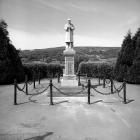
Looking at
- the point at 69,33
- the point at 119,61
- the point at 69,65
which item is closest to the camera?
the point at 69,65

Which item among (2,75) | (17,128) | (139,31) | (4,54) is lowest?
(17,128)

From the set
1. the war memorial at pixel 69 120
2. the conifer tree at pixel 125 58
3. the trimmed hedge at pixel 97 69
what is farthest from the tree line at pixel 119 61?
the war memorial at pixel 69 120

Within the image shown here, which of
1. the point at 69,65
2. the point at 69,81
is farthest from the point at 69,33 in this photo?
the point at 69,81

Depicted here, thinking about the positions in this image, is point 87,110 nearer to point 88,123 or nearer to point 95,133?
point 88,123

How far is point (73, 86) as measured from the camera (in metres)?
13.0

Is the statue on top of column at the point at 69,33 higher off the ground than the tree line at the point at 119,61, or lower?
higher

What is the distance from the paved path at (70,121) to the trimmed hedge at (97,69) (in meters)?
12.7

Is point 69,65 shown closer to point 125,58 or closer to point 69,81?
point 69,81

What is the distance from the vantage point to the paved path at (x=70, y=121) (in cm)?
494

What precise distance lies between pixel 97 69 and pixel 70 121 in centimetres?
1707

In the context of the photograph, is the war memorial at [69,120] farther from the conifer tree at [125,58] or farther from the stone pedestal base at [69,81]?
the conifer tree at [125,58]

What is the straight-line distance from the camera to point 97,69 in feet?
74.4

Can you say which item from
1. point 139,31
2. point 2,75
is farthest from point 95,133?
point 139,31

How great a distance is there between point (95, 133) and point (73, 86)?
7.96m
